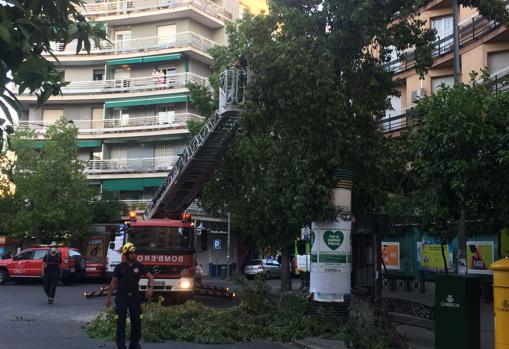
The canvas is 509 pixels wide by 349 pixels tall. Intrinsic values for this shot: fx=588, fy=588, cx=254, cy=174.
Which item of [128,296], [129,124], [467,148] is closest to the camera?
[128,296]

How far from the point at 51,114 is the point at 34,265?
833 inches

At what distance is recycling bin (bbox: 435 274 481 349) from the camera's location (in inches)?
332

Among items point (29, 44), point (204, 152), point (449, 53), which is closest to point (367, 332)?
point (29, 44)

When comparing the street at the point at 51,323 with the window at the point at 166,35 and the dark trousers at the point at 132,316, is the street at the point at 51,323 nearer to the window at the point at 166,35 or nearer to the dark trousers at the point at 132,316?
the dark trousers at the point at 132,316

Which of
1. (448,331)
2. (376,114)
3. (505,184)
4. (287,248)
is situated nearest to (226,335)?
(448,331)

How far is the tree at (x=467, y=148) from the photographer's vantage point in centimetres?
923

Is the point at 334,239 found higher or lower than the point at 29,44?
lower

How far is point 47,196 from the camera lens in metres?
34.4

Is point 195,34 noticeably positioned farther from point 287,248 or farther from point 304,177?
point 304,177

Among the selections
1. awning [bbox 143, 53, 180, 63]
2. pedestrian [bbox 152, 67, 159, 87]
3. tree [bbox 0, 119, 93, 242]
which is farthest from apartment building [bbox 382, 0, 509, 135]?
pedestrian [bbox 152, 67, 159, 87]

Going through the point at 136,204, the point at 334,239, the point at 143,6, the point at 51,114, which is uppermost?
the point at 143,6

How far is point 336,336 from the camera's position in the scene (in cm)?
1138

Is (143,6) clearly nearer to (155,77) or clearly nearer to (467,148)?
(155,77)

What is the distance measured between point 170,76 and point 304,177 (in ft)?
105
